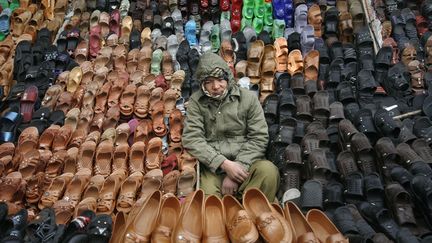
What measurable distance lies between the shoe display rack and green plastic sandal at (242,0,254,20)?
18 millimetres

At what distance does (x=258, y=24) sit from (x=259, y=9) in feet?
0.71


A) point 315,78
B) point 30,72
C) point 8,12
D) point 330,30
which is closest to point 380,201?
point 315,78

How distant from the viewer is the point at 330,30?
17.0 feet

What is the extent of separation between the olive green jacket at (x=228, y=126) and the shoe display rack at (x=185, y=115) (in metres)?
0.21

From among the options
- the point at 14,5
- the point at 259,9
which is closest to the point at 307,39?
the point at 259,9

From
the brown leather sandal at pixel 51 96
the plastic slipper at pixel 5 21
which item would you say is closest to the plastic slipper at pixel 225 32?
the brown leather sandal at pixel 51 96

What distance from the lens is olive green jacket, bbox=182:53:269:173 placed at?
11.2ft

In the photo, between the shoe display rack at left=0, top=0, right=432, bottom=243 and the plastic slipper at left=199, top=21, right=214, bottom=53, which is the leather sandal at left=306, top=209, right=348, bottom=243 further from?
the plastic slipper at left=199, top=21, right=214, bottom=53

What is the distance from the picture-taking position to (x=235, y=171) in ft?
10.6

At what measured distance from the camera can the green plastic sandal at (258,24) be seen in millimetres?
5500

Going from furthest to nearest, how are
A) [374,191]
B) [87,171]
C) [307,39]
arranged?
[307,39] → [87,171] → [374,191]

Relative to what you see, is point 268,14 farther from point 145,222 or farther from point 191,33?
point 145,222

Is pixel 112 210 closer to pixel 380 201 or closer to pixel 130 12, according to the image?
pixel 380 201

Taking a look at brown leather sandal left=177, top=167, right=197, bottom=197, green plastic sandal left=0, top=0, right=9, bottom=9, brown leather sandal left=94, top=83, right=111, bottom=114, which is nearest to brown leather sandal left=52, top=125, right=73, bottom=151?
brown leather sandal left=94, top=83, right=111, bottom=114
